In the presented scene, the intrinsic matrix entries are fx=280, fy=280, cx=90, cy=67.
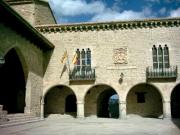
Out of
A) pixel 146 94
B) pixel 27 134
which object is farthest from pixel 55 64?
pixel 27 134

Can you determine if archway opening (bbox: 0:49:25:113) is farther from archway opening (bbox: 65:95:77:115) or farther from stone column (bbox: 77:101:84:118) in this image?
stone column (bbox: 77:101:84:118)

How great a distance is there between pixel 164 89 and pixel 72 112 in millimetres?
8456

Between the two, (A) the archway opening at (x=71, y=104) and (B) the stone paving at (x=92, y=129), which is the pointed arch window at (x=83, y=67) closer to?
(A) the archway opening at (x=71, y=104)

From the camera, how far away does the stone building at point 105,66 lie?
21.7 metres

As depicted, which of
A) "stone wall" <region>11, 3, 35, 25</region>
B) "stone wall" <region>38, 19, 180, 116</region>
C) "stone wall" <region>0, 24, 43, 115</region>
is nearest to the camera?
"stone wall" <region>0, 24, 43, 115</region>

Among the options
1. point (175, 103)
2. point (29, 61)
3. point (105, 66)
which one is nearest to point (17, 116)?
point (29, 61)

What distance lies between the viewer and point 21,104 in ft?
74.9

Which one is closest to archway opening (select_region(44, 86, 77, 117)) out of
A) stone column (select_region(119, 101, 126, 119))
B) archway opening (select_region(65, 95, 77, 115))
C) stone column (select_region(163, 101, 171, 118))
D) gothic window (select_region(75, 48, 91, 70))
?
archway opening (select_region(65, 95, 77, 115))

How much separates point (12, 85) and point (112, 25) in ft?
30.9

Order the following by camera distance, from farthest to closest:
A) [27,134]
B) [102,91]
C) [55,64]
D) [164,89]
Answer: [102,91] → [55,64] → [164,89] → [27,134]

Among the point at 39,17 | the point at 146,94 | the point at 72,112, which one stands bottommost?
the point at 72,112

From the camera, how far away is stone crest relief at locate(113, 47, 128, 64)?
22.5 metres

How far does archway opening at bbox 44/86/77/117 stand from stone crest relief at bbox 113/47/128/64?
527 cm

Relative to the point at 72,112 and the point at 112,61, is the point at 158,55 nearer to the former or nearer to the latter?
the point at 112,61
